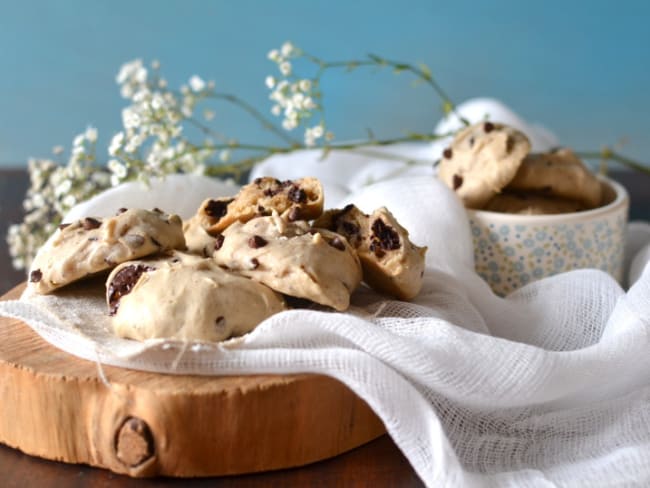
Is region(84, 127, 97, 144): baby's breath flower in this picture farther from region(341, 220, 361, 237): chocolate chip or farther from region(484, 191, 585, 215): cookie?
region(484, 191, 585, 215): cookie

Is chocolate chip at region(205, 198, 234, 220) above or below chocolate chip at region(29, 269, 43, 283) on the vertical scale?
above

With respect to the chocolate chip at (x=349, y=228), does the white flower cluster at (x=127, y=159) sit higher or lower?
lower

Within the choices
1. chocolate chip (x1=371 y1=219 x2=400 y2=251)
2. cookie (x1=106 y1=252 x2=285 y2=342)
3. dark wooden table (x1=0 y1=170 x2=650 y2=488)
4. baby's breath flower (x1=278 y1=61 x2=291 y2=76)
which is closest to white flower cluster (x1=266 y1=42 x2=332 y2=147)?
baby's breath flower (x1=278 y1=61 x2=291 y2=76)

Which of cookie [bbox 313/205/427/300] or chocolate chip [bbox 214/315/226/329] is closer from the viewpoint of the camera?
chocolate chip [bbox 214/315/226/329]

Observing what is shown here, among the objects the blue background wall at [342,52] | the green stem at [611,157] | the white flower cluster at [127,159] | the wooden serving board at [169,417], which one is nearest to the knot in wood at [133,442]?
the wooden serving board at [169,417]

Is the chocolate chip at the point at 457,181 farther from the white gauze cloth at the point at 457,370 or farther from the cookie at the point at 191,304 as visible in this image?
the cookie at the point at 191,304

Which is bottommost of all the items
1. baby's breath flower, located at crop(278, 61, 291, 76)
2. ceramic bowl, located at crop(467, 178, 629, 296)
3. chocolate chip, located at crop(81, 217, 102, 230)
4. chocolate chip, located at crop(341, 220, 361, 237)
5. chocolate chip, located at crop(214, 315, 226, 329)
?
ceramic bowl, located at crop(467, 178, 629, 296)

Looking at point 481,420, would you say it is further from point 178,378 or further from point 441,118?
point 441,118
